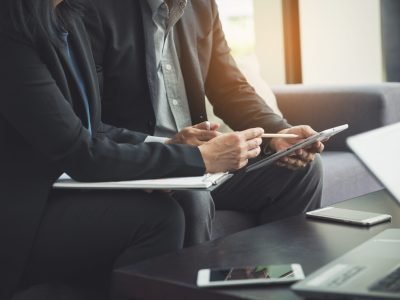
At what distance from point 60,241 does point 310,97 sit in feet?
4.77

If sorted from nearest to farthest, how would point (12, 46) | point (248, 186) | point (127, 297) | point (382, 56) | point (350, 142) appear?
1. point (350, 142)
2. point (127, 297)
3. point (12, 46)
4. point (248, 186)
5. point (382, 56)

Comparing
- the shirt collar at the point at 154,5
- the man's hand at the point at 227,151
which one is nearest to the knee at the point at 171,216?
the man's hand at the point at 227,151

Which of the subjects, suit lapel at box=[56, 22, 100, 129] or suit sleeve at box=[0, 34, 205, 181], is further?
suit lapel at box=[56, 22, 100, 129]

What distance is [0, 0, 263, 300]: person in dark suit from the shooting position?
1.33 metres

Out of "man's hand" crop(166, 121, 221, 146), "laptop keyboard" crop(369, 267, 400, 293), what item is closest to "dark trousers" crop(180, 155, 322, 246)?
"man's hand" crop(166, 121, 221, 146)

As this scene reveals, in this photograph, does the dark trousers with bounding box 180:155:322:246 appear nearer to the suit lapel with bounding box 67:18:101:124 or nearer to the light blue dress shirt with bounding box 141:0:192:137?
the light blue dress shirt with bounding box 141:0:192:137

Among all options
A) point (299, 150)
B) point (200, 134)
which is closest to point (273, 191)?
point (299, 150)

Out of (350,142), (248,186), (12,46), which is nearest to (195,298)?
(350,142)

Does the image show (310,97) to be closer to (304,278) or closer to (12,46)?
(12,46)

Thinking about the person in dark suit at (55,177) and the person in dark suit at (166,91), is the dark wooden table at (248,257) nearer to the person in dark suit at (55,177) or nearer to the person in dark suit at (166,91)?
the person in dark suit at (55,177)

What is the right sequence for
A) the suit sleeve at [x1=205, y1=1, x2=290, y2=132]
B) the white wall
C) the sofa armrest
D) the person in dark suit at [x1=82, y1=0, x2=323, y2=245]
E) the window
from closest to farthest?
the person in dark suit at [x1=82, y1=0, x2=323, y2=245], the suit sleeve at [x1=205, y1=1, x2=290, y2=132], the sofa armrest, the window, the white wall

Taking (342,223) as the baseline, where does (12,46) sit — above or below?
above

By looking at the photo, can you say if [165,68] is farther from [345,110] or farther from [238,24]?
[238,24]

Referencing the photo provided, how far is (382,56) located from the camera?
4117 mm
